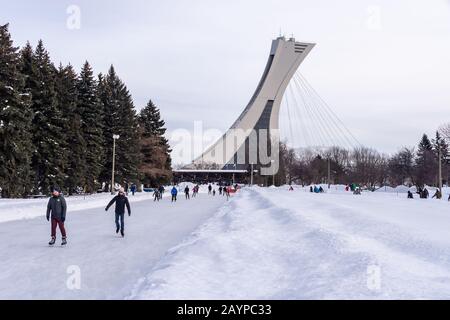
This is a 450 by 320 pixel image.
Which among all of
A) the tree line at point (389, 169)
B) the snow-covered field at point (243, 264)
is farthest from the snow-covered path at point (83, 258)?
the tree line at point (389, 169)

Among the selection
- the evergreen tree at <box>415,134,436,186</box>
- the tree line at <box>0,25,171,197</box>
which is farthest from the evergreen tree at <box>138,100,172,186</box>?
the evergreen tree at <box>415,134,436,186</box>

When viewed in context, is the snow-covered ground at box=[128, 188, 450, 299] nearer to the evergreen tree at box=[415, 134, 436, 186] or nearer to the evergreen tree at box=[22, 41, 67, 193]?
the evergreen tree at box=[22, 41, 67, 193]

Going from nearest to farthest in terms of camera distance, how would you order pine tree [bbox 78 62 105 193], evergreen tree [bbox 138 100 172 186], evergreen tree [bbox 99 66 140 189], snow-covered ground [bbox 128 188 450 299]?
snow-covered ground [bbox 128 188 450 299]
pine tree [bbox 78 62 105 193]
evergreen tree [bbox 99 66 140 189]
evergreen tree [bbox 138 100 172 186]

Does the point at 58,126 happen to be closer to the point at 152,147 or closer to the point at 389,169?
the point at 152,147

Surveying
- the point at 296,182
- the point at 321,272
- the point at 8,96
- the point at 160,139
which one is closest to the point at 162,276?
the point at 321,272

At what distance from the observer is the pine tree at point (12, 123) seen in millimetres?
28375

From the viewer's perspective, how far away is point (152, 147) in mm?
60031

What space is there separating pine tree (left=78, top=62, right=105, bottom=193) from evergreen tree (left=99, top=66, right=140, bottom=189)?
369 cm

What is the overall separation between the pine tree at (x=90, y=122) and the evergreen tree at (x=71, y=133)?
5.76 ft

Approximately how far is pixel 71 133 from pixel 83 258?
3107cm

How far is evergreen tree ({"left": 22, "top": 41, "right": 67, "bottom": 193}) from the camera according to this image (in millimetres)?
33812

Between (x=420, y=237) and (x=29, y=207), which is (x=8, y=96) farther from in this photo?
(x=420, y=237)

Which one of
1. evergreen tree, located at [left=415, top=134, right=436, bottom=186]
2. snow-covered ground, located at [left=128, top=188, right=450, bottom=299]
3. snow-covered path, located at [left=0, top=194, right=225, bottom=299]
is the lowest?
snow-covered path, located at [left=0, top=194, right=225, bottom=299]

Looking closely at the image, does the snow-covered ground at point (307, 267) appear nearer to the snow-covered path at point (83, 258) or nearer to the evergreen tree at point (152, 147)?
the snow-covered path at point (83, 258)
